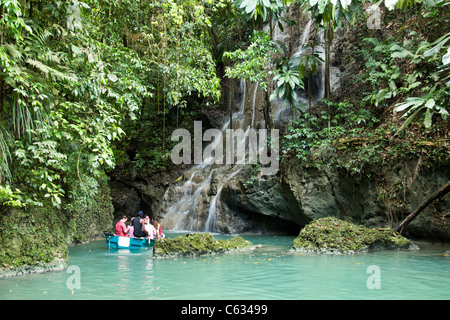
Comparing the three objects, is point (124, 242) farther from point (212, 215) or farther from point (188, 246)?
point (212, 215)

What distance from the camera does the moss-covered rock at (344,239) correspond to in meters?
10.3

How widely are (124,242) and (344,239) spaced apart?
255 inches

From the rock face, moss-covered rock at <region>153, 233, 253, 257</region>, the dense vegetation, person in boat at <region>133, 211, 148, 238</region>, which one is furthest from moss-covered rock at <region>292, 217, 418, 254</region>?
person in boat at <region>133, 211, 148, 238</region>

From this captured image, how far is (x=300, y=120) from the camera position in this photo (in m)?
15.2

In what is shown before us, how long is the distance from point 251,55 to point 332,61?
6.19 meters

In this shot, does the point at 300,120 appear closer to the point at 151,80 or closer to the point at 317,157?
the point at 317,157

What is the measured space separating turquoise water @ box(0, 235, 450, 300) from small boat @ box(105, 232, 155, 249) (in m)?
1.81

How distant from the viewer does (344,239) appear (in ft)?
34.1

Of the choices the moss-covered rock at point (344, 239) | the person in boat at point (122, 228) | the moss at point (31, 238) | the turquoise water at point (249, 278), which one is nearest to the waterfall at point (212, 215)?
the person in boat at point (122, 228)

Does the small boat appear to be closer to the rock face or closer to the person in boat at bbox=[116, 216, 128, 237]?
the person in boat at bbox=[116, 216, 128, 237]

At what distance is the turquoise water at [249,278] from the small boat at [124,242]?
1.81 m

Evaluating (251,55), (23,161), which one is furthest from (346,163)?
(23,161)

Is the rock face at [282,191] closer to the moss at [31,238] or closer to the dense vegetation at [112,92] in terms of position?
the dense vegetation at [112,92]

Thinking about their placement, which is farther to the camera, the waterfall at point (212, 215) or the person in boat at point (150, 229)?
the waterfall at point (212, 215)
